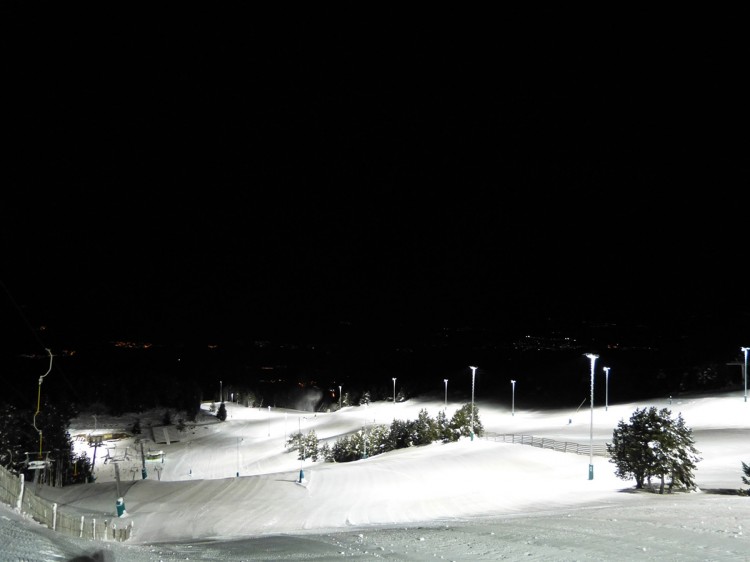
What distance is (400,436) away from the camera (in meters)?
54.0

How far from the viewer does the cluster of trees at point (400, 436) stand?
50.1m

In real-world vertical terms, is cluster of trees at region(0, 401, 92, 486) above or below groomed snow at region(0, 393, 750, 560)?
below

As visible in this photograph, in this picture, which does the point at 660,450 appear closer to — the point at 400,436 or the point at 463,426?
the point at 463,426

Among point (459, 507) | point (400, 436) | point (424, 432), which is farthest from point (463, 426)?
point (459, 507)

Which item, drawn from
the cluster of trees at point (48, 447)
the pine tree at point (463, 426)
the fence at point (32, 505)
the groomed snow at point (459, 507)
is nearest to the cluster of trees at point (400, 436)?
the pine tree at point (463, 426)

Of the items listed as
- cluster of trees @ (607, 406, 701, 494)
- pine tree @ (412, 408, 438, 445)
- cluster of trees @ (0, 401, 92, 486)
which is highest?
cluster of trees @ (607, 406, 701, 494)

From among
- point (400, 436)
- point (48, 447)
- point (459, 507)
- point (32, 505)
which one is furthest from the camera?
point (48, 447)

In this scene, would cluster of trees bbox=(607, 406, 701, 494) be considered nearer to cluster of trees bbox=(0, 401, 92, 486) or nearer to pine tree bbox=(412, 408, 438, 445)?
pine tree bbox=(412, 408, 438, 445)

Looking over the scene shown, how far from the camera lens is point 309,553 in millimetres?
12242

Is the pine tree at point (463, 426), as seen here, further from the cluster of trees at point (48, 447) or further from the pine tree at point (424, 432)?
the cluster of trees at point (48, 447)

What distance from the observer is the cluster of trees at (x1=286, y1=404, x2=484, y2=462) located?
50.1m

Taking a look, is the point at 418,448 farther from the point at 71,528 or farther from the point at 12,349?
the point at 12,349

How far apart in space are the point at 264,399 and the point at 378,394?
137ft

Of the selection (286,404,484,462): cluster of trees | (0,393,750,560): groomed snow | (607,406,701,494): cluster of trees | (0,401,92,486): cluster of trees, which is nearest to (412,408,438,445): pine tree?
(286,404,484,462): cluster of trees
